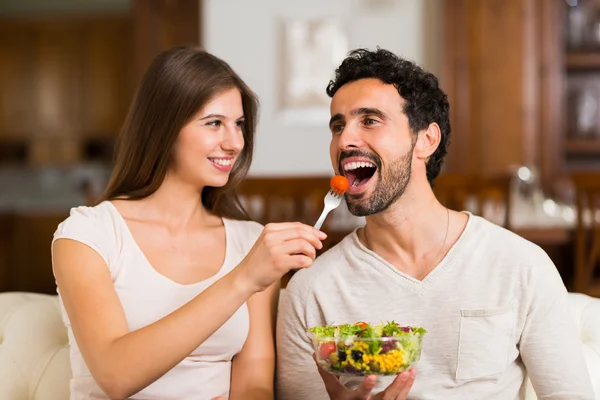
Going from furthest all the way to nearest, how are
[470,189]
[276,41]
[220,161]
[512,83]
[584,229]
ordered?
1. [276,41]
2. [512,83]
3. [584,229]
4. [470,189]
5. [220,161]

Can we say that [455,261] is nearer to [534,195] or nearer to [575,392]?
[575,392]

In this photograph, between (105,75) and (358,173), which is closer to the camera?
(358,173)

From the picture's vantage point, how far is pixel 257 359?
6.10 feet

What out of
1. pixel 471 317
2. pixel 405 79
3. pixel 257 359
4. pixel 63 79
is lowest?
pixel 257 359

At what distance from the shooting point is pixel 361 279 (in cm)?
182

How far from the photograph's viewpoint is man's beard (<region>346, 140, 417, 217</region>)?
179cm

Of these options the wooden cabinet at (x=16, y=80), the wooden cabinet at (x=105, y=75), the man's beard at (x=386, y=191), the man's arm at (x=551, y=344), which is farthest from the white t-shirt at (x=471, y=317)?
the wooden cabinet at (x=16, y=80)

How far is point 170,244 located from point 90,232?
0.22 metres

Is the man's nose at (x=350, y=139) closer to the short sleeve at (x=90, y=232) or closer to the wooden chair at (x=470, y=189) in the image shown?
the short sleeve at (x=90, y=232)

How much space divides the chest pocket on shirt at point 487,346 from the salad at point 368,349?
0.34m

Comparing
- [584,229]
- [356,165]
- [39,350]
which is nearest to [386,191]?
[356,165]

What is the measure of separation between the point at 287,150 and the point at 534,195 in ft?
5.55

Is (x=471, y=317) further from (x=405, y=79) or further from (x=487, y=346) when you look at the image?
(x=405, y=79)

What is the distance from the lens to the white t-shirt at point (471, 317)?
1700 mm
